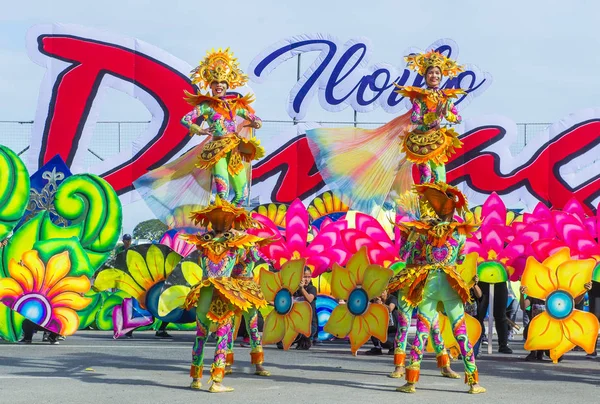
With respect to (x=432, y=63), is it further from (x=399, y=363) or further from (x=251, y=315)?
(x=251, y=315)

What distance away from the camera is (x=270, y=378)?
9578 mm

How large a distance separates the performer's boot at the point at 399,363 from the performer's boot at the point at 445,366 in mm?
359

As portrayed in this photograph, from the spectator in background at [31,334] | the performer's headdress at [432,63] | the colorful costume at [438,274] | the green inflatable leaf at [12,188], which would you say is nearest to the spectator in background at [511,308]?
the performer's headdress at [432,63]

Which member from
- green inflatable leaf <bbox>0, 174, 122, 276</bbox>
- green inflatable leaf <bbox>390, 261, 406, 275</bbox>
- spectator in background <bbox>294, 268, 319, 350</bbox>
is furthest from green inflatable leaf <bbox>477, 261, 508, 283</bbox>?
green inflatable leaf <bbox>0, 174, 122, 276</bbox>

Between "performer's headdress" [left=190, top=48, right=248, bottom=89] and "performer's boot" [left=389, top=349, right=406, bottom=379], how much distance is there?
3113mm

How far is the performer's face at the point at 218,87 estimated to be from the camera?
31.7ft

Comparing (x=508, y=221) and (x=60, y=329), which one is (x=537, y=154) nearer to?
(x=508, y=221)

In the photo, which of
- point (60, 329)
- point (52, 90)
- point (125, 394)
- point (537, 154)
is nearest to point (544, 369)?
point (125, 394)

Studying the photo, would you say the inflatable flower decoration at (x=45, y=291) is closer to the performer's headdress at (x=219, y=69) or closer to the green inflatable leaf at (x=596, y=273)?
the performer's headdress at (x=219, y=69)

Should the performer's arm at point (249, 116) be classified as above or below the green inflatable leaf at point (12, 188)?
above

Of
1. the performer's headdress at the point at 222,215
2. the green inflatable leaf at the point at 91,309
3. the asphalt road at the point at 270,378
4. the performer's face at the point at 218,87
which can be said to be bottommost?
the asphalt road at the point at 270,378

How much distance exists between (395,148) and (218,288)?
8.75 ft

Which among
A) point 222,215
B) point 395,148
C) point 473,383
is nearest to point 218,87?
point 222,215

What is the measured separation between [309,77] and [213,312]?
12335 mm
